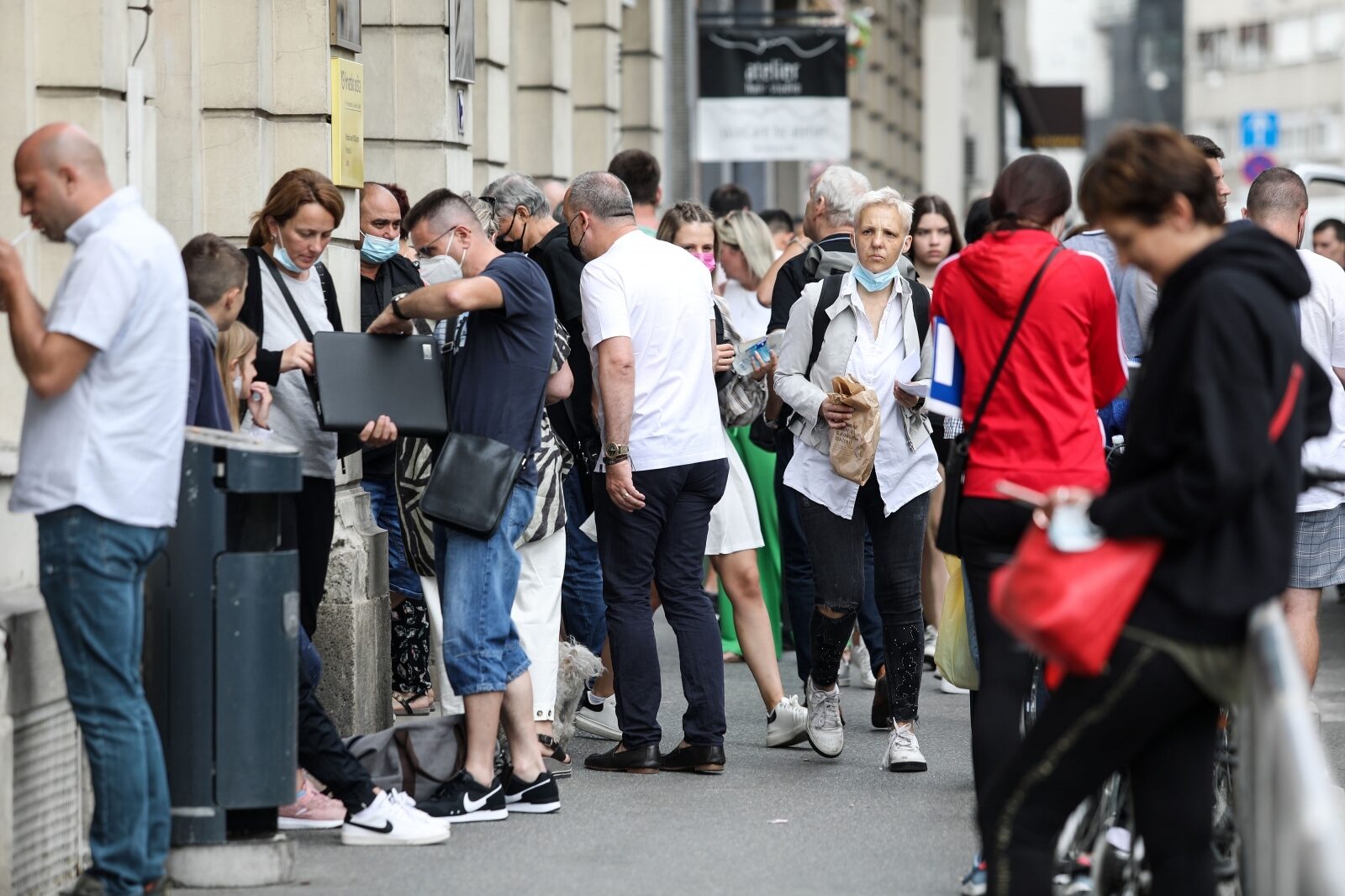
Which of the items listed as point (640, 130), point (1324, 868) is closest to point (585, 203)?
point (1324, 868)

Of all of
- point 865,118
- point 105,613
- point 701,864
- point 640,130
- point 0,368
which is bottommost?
point 701,864

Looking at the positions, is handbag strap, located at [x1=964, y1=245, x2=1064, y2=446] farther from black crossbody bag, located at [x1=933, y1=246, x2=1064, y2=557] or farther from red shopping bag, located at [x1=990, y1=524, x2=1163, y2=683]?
red shopping bag, located at [x1=990, y1=524, x2=1163, y2=683]

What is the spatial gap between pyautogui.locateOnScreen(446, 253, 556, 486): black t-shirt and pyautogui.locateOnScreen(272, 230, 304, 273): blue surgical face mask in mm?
565

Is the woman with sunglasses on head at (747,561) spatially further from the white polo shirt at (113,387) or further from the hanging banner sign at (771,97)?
the hanging banner sign at (771,97)

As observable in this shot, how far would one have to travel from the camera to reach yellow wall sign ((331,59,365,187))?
8008 millimetres

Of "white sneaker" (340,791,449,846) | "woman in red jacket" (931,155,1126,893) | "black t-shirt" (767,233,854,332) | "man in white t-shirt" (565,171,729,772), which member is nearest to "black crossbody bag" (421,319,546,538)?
"man in white t-shirt" (565,171,729,772)

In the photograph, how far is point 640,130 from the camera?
1631 centimetres

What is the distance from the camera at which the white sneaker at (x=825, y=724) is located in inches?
294

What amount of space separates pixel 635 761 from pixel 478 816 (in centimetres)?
95

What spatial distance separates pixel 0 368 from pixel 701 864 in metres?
2.45

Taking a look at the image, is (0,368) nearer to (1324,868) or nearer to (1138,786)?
(1138,786)

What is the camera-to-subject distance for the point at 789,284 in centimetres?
825

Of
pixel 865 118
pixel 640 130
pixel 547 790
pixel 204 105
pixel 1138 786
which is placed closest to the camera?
pixel 1138 786

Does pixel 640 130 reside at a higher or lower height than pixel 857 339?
higher
